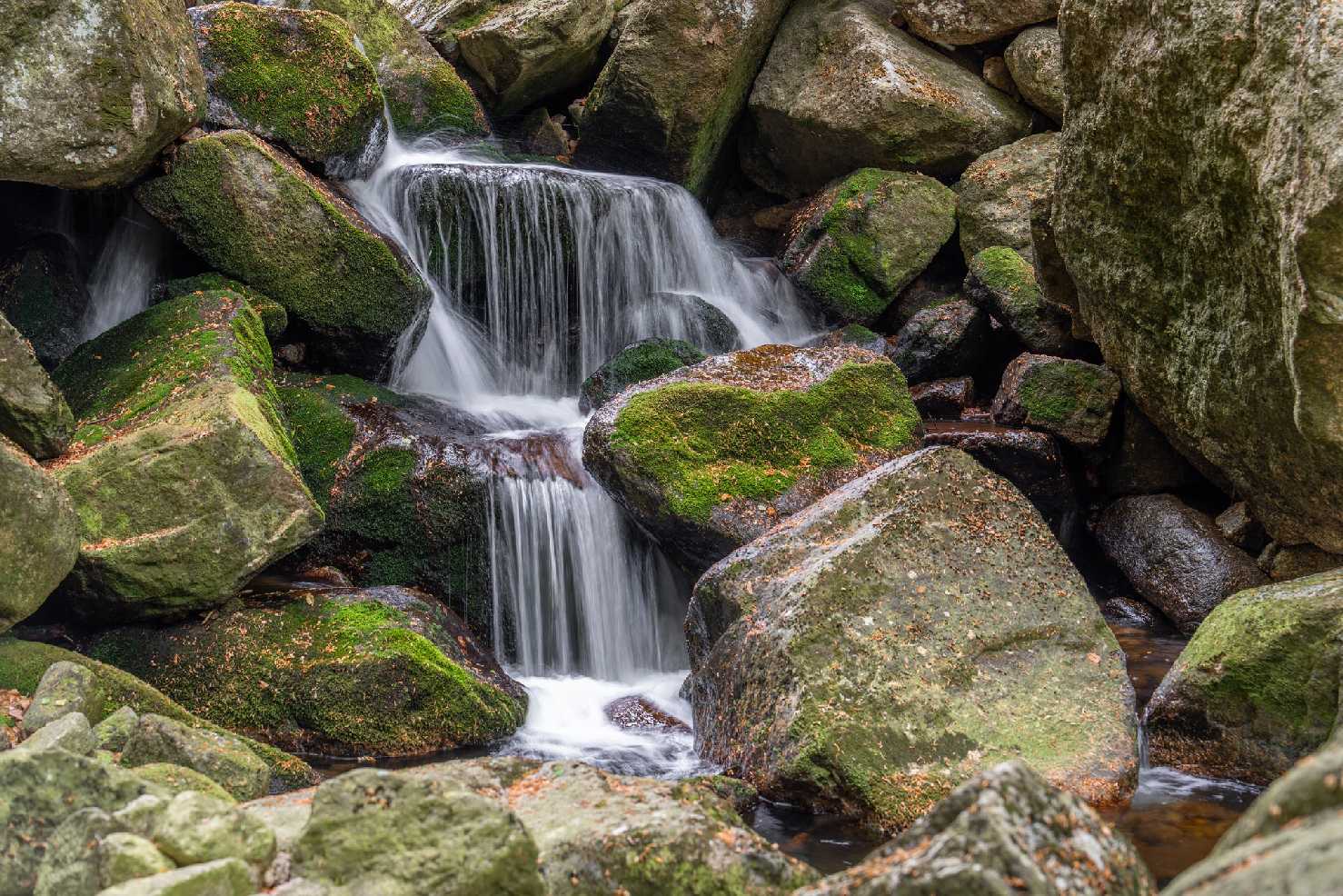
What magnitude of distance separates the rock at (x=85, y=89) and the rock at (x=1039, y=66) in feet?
32.4

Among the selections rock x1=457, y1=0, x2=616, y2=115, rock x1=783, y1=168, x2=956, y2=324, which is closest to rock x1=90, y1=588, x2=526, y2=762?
rock x1=783, y1=168, x2=956, y2=324

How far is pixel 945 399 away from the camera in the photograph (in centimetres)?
1080

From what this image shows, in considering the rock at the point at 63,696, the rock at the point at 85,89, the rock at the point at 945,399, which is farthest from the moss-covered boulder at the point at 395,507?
the rock at the point at 945,399

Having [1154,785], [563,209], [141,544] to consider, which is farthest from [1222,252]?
[563,209]

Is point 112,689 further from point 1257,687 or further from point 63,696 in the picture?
point 1257,687

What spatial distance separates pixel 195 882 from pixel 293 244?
20.9 ft

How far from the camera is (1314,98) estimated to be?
14.7 ft

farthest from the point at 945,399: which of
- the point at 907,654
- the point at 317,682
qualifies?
the point at 317,682

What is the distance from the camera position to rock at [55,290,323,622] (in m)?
5.73

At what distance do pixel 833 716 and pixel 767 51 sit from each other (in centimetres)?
1081

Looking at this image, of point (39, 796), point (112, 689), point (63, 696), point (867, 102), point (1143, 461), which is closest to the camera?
point (39, 796)

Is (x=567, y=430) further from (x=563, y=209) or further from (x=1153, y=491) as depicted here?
(x=1153, y=491)

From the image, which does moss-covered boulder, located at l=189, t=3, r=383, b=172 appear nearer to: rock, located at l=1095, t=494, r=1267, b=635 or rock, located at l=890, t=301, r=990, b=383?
rock, located at l=890, t=301, r=990, b=383

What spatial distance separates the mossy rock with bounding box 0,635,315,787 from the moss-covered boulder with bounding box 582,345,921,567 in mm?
2982
